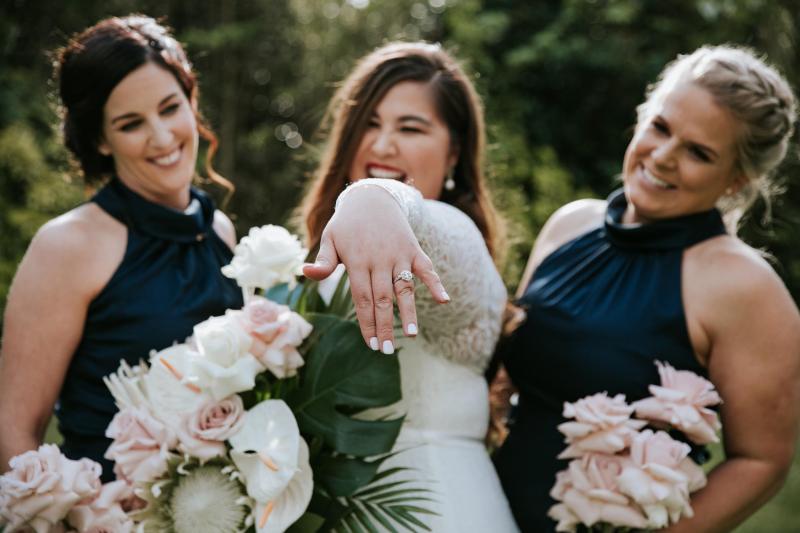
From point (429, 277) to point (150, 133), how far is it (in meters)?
1.62

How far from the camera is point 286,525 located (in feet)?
6.60

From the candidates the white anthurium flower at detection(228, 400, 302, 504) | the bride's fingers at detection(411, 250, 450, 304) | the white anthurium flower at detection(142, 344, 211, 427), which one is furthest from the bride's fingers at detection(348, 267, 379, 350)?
the white anthurium flower at detection(142, 344, 211, 427)

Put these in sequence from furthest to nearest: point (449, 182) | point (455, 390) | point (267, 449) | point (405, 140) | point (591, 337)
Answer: point (449, 182), point (405, 140), point (591, 337), point (455, 390), point (267, 449)

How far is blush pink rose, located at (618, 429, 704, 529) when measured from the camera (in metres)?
A: 2.32

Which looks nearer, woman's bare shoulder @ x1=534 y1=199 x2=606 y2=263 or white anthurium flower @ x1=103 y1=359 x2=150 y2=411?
white anthurium flower @ x1=103 y1=359 x2=150 y2=411

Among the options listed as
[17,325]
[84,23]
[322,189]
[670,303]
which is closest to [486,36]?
[84,23]

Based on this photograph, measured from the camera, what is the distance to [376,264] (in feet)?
5.55

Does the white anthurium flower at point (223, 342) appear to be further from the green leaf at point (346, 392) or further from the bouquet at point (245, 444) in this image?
the green leaf at point (346, 392)

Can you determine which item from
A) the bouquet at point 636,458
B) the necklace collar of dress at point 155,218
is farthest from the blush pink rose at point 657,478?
the necklace collar of dress at point 155,218

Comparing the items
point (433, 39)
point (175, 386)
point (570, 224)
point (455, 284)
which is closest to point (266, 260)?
point (175, 386)

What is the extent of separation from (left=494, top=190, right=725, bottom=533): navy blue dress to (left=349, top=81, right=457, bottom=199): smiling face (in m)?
0.62

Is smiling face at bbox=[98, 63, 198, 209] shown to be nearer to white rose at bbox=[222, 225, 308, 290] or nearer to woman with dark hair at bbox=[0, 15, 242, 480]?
woman with dark hair at bbox=[0, 15, 242, 480]

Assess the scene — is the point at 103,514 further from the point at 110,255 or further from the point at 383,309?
the point at 383,309

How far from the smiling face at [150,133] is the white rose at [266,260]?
0.76 meters
